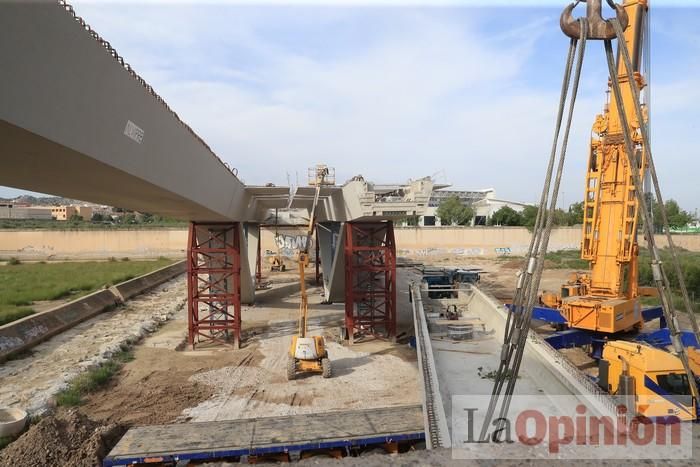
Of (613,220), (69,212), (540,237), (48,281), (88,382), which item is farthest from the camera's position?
(69,212)

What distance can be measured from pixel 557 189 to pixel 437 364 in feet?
21.9

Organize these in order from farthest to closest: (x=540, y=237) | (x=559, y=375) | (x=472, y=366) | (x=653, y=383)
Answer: (x=472, y=366) → (x=559, y=375) → (x=653, y=383) → (x=540, y=237)

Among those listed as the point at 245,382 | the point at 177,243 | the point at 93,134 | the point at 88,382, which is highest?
the point at 93,134

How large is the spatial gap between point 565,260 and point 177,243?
46.0 meters

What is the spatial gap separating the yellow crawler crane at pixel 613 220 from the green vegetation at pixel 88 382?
1466 cm

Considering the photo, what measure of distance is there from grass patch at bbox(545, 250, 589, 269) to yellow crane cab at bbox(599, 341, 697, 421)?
35469 millimetres

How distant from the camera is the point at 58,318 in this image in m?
22.0

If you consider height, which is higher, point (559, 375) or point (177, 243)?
point (177, 243)

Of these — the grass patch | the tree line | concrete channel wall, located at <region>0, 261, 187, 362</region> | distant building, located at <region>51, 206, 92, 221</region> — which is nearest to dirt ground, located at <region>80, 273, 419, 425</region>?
concrete channel wall, located at <region>0, 261, 187, 362</region>

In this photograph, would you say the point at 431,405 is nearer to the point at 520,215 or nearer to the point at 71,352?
the point at 71,352

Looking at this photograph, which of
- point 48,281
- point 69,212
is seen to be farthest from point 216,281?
point 69,212

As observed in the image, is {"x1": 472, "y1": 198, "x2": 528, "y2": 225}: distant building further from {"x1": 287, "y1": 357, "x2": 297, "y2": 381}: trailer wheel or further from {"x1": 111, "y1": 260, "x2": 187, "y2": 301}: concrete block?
{"x1": 287, "y1": 357, "x2": 297, "y2": 381}: trailer wheel

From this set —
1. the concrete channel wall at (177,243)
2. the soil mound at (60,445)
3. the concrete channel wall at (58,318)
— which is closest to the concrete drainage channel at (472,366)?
the soil mound at (60,445)

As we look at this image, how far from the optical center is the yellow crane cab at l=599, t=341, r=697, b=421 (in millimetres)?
8508
